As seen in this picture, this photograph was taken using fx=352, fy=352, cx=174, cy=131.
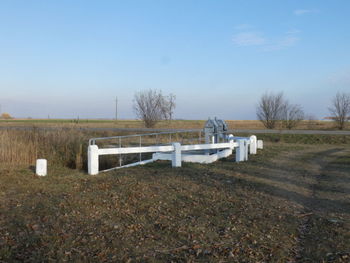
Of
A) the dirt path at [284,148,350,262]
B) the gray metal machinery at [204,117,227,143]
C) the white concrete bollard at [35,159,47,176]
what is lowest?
the dirt path at [284,148,350,262]

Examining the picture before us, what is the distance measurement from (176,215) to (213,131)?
9.81 metres

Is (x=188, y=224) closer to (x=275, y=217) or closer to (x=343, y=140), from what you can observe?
(x=275, y=217)

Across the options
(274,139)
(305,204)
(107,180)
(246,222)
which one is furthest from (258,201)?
(274,139)

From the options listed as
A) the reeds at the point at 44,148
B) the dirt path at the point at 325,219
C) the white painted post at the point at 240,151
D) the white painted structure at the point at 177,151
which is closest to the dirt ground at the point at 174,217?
the dirt path at the point at 325,219

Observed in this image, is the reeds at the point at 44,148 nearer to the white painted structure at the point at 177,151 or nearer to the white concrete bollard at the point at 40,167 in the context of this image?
the white painted structure at the point at 177,151

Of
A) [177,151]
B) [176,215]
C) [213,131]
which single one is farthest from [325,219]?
[213,131]

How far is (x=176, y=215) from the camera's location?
6.18 m

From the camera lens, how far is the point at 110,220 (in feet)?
19.2

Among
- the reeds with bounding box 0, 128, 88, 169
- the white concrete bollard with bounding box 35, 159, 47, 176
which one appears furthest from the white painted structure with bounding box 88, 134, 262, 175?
the white concrete bollard with bounding box 35, 159, 47, 176

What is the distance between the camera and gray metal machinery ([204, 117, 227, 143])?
15711 mm

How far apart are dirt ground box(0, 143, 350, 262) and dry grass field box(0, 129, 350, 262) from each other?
0.02 meters

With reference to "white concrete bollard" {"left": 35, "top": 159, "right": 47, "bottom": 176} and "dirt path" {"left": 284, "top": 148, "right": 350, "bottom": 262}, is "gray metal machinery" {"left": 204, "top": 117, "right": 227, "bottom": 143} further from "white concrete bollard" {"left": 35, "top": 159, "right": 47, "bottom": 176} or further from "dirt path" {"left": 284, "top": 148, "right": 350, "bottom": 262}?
"white concrete bollard" {"left": 35, "top": 159, "right": 47, "bottom": 176}

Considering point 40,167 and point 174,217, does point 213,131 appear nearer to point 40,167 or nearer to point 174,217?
point 40,167

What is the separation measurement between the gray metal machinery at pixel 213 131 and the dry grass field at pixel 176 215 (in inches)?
193
